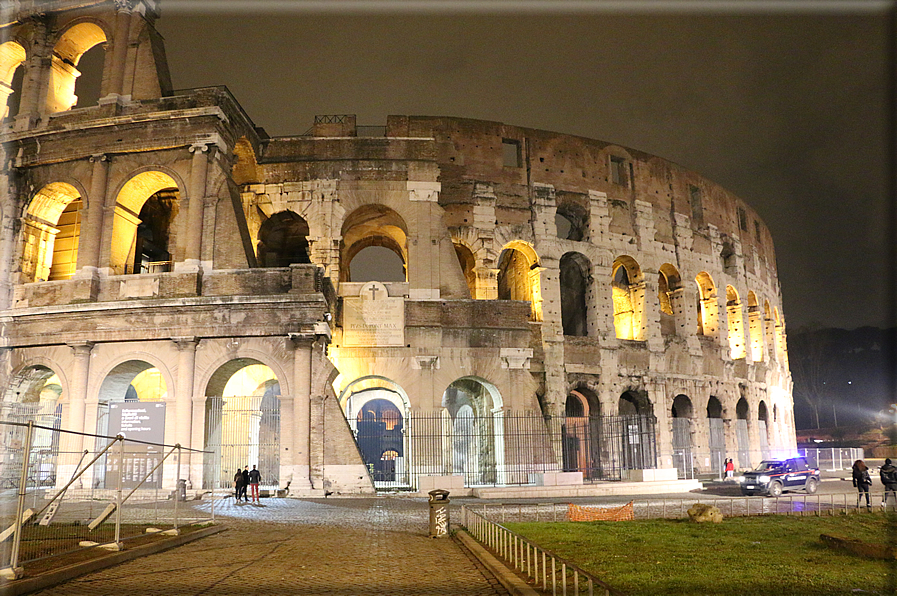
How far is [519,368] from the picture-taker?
22.3 m

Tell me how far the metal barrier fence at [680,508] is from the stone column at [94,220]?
500 inches

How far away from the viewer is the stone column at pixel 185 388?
18328 millimetres

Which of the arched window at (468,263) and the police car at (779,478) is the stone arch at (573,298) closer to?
the arched window at (468,263)

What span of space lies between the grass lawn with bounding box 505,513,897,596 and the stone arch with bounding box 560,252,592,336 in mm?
15572

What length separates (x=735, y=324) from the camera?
105ft

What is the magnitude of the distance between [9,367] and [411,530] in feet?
46.3

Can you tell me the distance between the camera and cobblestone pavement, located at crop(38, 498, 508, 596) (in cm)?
698

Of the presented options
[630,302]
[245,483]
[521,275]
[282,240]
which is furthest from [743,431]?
[245,483]

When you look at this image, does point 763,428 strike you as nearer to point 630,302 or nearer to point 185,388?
point 630,302

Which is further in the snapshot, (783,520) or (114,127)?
(114,127)

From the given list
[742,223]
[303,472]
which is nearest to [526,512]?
[303,472]

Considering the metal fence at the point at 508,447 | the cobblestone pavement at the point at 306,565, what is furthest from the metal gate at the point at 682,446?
the cobblestone pavement at the point at 306,565

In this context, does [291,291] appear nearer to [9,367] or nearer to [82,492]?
[82,492]

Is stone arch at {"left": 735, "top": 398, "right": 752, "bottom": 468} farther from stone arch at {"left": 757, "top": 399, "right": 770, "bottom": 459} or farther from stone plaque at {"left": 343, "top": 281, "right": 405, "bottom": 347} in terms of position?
stone plaque at {"left": 343, "top": 281, "right": 405, "bottom": 347}
